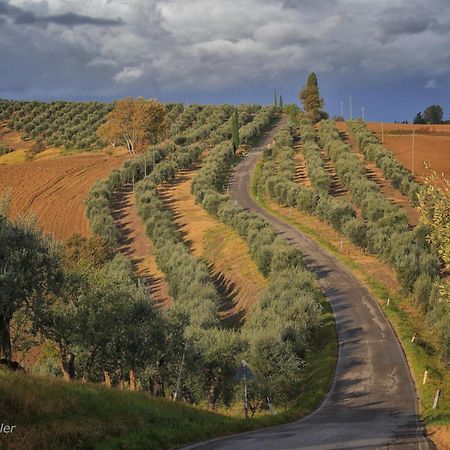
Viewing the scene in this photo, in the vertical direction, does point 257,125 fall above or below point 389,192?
above

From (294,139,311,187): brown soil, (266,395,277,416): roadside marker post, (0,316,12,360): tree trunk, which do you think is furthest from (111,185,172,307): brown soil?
(294,139,311,187): brown soil

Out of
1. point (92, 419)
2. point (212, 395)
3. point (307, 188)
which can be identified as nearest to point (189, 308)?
point (212, 395)

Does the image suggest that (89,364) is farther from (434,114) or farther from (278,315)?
(434,114)

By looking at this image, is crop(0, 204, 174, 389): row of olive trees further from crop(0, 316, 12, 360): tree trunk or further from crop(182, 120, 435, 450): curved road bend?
crop(182, 120, 435, 450): curved road bend

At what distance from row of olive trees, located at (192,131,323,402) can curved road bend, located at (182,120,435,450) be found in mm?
2699

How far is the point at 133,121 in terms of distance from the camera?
11825cm

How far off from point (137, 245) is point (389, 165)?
51.3 m

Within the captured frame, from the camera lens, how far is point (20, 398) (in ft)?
52.0

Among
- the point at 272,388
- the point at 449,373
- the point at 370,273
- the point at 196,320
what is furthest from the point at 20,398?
the point at 370,273

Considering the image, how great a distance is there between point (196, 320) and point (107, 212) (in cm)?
4415

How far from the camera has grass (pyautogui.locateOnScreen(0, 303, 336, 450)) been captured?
48.7 feet

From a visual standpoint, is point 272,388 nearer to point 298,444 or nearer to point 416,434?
point 416,434

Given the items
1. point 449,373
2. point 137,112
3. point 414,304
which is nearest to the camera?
point 449,373

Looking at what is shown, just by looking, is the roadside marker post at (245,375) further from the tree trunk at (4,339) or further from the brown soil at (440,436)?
the tree trunk at (4,339)
